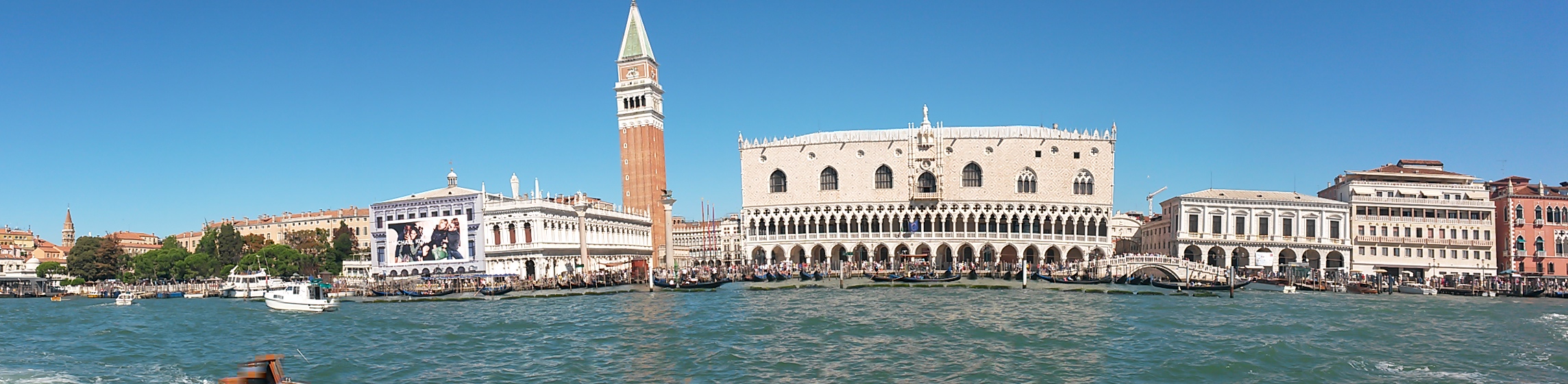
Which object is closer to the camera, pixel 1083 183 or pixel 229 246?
pixel 1083 183

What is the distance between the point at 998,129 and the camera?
57.4 metres

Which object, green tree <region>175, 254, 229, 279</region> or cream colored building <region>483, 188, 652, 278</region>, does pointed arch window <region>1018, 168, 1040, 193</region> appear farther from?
green tree <region>175, 254, 229, 279</region>

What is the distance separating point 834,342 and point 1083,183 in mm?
36361

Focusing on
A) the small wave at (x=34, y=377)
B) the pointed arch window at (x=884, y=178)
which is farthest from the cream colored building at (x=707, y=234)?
the small wave at (x=34, y=377)

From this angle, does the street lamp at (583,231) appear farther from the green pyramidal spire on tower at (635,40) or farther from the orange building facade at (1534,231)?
the orange building facade at (1534,231)

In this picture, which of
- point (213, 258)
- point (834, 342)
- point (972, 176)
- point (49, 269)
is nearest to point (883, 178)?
point (972, 176)

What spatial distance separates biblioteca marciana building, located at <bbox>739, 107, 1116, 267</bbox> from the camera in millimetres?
55656

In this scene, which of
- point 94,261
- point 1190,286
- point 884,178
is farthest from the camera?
point 94,261

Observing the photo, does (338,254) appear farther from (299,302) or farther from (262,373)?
(262,373)

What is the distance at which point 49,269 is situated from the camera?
230 feet

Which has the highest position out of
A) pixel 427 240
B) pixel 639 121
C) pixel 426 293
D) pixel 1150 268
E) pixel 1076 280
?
pixel 639 121

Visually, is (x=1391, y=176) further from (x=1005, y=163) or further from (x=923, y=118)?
(x=923, y=118)

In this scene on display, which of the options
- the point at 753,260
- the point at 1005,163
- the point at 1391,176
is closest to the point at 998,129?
the point at 1005,163

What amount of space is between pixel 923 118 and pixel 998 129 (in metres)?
4.05
